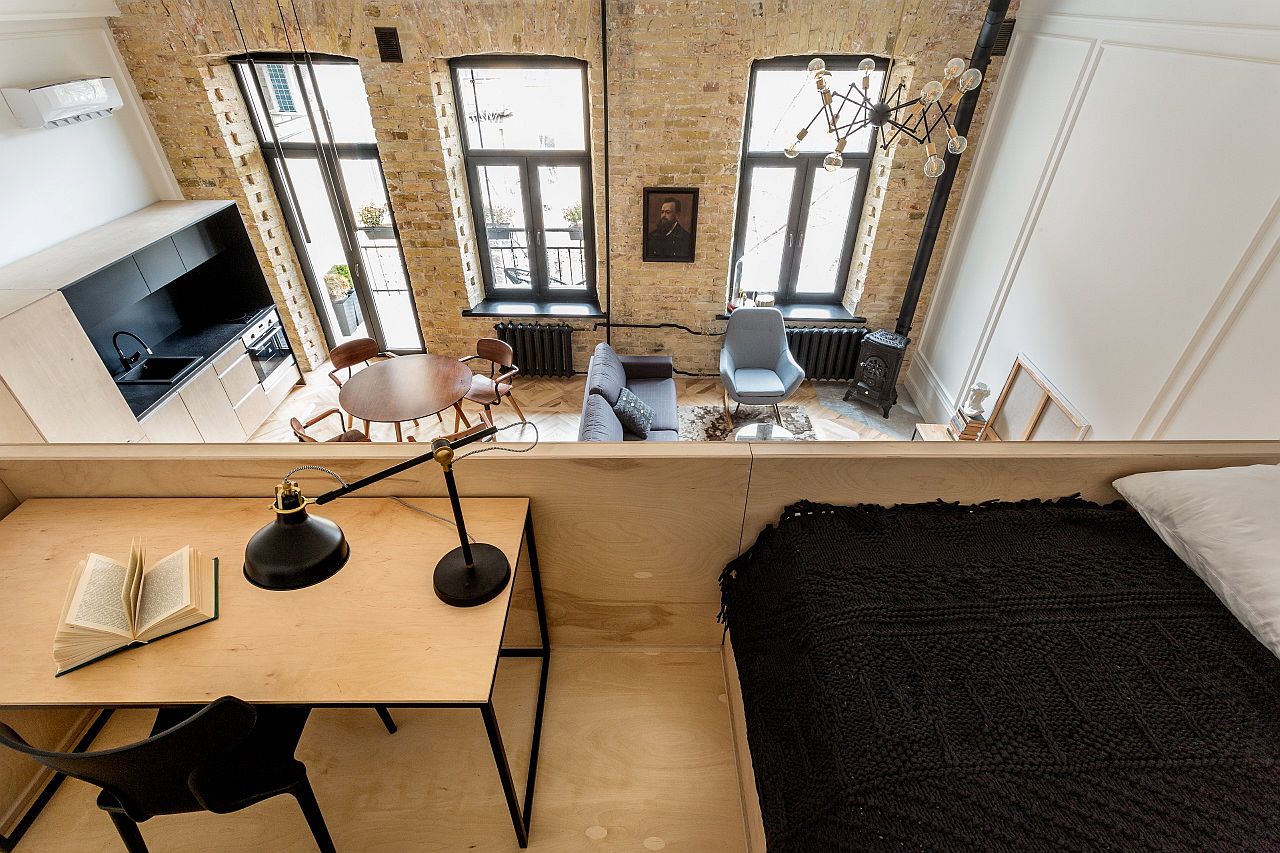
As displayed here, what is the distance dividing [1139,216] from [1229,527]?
2740 mm

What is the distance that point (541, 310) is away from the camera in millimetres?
5781

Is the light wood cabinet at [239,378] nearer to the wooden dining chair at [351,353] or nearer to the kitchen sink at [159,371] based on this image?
the kitchen sink at [159,371]

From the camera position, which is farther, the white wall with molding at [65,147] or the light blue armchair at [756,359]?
the light blue armchair at [756,359]

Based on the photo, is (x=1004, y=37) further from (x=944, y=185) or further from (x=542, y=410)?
(x=542, y=410)

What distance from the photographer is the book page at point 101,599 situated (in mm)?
1242

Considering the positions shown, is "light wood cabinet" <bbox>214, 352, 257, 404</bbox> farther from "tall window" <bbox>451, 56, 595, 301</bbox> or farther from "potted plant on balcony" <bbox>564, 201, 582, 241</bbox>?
"potted plant on balcony" <bbox>564, 201, 582, 241</bbox>

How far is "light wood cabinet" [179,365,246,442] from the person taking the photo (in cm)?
435

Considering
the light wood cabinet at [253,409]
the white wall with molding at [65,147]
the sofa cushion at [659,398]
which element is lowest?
the light wood cabinet at [253,409]

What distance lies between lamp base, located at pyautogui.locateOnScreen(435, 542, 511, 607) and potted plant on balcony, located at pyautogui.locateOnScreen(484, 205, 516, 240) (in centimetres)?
477

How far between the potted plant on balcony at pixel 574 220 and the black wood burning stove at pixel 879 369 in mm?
2827

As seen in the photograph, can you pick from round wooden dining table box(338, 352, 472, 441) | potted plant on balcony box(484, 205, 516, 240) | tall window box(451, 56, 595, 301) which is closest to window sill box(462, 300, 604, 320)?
tall window box(451, 56, 595, 301)

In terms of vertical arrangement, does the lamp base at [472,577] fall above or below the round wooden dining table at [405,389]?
above

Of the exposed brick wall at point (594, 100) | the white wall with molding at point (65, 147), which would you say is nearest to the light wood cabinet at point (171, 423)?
the white wall with molding at point (65, 147)

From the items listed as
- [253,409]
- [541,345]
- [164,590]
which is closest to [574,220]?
[541,345]
